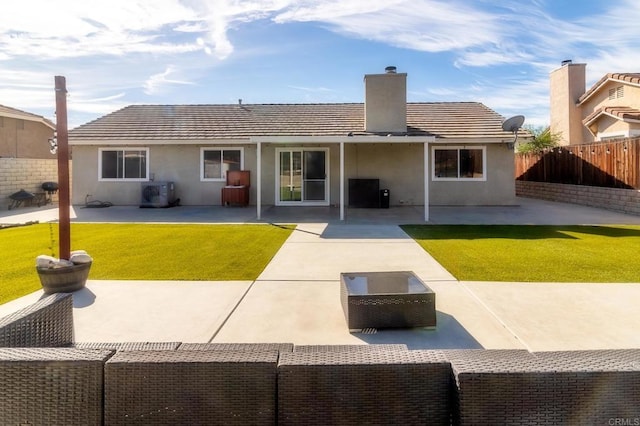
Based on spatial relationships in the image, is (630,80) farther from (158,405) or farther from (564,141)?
(158,405)

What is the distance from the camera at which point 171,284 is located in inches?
220

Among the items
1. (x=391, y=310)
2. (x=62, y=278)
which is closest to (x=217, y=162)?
(x=62, y=278)

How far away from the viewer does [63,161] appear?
5.24 metres

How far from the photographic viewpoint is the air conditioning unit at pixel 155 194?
51.4 feet

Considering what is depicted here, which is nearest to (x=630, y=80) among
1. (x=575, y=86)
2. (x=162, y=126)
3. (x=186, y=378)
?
(x=575, y=86)

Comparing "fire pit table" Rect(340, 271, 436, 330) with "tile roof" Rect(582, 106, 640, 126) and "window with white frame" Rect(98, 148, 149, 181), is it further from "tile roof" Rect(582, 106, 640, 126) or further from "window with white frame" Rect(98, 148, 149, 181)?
"tile roof" Rect(582, 106, 640, 126)

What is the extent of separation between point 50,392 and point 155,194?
14.7m

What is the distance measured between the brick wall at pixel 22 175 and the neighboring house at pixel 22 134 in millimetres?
4867

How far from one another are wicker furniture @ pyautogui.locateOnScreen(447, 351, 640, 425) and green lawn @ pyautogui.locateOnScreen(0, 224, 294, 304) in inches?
169

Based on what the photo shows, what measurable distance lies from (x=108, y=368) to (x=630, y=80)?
2485 centimetres

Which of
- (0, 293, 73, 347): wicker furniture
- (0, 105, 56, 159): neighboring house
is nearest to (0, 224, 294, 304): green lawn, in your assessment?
(0, 293, 73, 347): wicker furniture

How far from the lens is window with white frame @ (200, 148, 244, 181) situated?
54.6ft

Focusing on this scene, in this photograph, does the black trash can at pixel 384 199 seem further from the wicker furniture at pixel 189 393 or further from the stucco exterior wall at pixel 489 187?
the wicker furniture at pixel 189 393

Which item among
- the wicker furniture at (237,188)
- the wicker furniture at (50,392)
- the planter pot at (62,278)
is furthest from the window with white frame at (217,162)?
the wicker furniture at (50,392)
